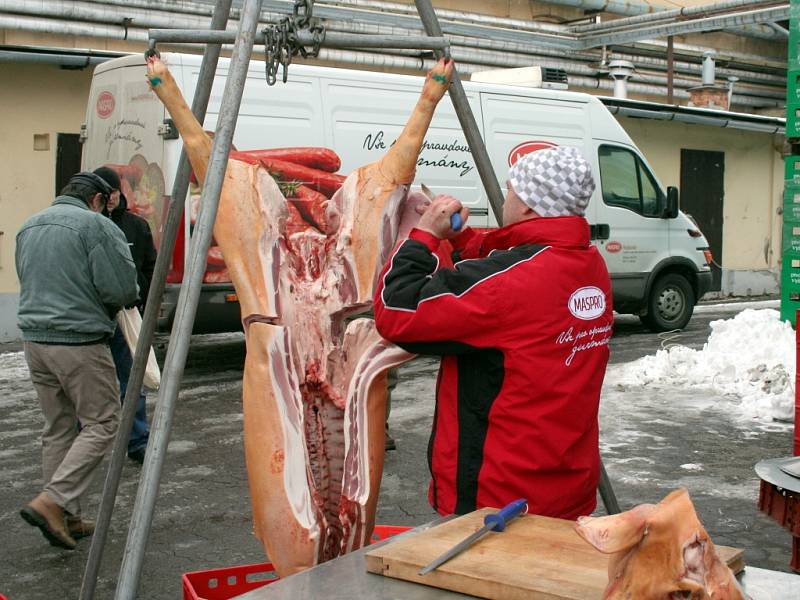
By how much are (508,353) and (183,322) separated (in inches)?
34.3

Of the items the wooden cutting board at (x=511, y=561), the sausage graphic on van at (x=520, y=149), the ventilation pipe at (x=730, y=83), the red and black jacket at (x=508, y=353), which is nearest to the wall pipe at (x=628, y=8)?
the ventilation pipe at (x=730, y=83)

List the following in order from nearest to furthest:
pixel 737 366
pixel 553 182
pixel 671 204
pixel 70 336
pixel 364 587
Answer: pixel 364 587
pixel 553 182
pixel 70 336
pixel 737 366
pixel 671 204

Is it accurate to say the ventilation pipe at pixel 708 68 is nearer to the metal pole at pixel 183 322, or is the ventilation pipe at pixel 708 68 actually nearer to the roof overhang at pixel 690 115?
the roof overhang at pixel 690 115

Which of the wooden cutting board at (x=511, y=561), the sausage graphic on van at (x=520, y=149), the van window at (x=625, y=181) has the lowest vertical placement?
the wooden cutting board at (x=511, y=561)

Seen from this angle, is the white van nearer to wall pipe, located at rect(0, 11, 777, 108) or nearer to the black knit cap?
wall pipe, located at rect(0, 11, 777, 108)

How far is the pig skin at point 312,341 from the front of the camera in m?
3.18

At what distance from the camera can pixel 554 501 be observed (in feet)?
9.45

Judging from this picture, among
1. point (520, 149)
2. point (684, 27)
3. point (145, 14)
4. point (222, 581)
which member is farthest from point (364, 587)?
point (684, 27)

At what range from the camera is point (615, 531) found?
6.00ft

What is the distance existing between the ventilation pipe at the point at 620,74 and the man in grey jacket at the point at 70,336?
13.5 m

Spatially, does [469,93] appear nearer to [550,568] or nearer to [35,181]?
[35,181]

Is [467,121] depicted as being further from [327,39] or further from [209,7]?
[209,7]

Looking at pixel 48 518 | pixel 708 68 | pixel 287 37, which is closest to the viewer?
pixel 287 37

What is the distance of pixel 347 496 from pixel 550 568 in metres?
1.14
